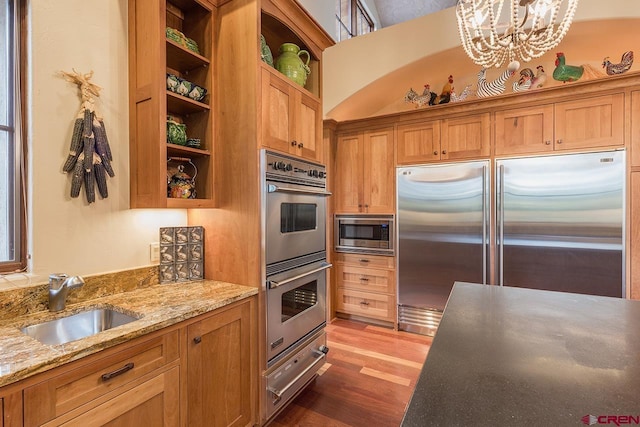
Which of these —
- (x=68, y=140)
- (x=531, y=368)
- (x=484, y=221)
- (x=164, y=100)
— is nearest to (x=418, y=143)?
(x=484, y=221)

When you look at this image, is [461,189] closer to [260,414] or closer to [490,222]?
[490,222]

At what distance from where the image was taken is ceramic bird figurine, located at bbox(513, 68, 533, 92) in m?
2.78

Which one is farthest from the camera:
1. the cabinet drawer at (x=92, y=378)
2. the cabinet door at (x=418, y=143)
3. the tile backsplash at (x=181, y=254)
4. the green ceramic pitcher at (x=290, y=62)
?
the cabinet door at (x=418, y=143)

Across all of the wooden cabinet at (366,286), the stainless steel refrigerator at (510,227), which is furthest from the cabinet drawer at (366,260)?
the stainless steel refrigerator at (510,227)

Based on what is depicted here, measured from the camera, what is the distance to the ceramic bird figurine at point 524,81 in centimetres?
278

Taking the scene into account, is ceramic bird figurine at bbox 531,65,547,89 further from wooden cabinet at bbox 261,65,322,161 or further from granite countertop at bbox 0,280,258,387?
granite countertop at bbox 0,280,258,387

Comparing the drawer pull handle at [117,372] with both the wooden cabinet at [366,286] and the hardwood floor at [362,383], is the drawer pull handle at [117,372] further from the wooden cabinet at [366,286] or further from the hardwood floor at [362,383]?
the wooden cabinet at [366,286]

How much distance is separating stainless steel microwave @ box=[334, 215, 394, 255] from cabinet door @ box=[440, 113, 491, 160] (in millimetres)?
899

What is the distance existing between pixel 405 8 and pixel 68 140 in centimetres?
503

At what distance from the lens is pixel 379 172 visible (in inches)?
131

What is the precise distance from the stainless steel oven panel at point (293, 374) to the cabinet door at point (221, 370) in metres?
0.11

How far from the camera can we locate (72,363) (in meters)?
0.98

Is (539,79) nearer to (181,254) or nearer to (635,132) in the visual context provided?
(635,132)

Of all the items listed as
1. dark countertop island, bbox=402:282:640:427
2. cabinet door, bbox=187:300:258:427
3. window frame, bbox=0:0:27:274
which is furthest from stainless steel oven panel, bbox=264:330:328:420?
window frame, bbox=0:0:27:274
